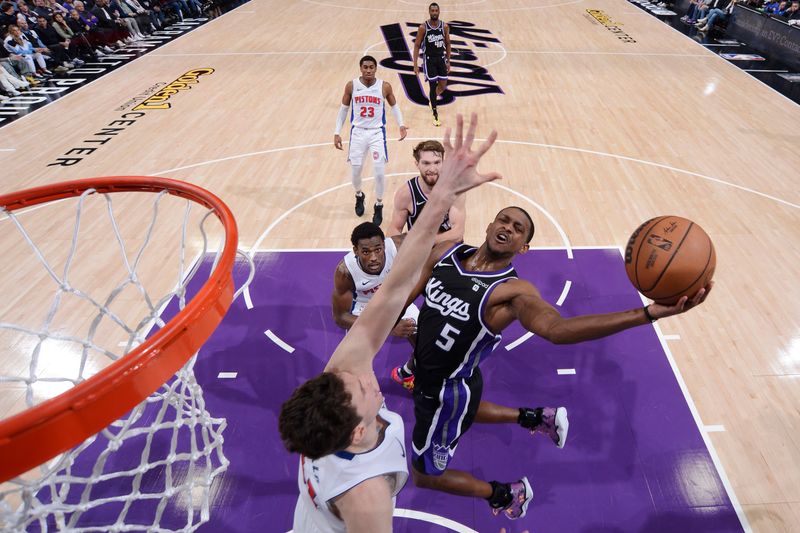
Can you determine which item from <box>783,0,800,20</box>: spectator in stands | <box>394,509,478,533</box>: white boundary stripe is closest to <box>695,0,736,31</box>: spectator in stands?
<box>783,0,800,20</box>: spectator in stands

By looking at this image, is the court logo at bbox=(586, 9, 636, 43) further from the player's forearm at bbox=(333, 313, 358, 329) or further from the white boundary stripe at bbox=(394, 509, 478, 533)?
the white boundary stripe at bbox=(394, 509, 478, 533)

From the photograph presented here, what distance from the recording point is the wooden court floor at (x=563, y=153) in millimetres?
4484

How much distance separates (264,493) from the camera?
3559 mm

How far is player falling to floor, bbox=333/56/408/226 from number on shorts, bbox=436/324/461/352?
3.46 meters

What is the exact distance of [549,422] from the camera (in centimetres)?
361

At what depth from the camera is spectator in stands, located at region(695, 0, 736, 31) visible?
14.3 m

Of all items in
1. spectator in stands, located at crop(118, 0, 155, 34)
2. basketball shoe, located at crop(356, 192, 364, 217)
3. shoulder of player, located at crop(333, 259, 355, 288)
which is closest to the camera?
shoulder of player, located at crop(333, 259, 355, 288)

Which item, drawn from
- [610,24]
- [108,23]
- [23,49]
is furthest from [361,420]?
[610,24]

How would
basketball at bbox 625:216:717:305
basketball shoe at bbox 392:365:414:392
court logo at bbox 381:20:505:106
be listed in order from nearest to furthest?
basketball at bbox 625:216:717:305
basketball shoe at bbox 392:365:414:392
court logo at bbox 381:20:505:106

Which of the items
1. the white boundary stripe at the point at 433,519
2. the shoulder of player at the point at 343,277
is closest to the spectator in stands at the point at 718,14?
the shoulder of player at the point at 343,277

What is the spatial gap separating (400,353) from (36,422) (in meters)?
3.16

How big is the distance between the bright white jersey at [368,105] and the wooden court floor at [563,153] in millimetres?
1131

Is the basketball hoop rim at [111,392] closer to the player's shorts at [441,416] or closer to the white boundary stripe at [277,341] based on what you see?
the player's shorts at [441,416]

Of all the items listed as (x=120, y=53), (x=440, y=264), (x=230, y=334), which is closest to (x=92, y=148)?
(x=230, y=334)
